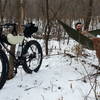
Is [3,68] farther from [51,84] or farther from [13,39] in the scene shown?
[51,84]

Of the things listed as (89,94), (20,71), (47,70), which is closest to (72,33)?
(47,70)

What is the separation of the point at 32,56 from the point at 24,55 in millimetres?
241

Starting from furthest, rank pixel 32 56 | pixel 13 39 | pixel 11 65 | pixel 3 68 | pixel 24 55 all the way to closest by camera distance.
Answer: pixel 32 56 → pixel 24 55 → pixel 11 65 → pixel 13 39 → pixel 3 68

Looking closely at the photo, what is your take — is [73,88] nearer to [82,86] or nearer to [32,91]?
[82,86]

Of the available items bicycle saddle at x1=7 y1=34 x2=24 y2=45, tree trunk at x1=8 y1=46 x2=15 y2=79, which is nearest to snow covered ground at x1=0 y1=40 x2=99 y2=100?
tree trunk at x1=8 y1=46 x2=15 y2=79

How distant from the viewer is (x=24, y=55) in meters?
4.24

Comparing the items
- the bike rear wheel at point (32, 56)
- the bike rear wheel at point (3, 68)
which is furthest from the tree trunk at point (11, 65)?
the bike rear wheel at point (3, 68)

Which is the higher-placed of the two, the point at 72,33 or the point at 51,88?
the point at 72,33

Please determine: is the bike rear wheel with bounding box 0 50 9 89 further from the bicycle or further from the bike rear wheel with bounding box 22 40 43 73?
the bike rear wheel with bounding box 22 40 43 73

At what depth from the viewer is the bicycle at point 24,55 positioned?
372cm

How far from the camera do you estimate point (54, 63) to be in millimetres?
5160

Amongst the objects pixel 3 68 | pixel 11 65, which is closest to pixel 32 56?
pixel 11 65

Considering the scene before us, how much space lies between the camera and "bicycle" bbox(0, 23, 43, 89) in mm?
3725

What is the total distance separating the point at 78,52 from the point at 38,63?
43.1 inches
